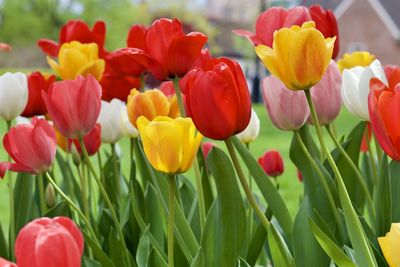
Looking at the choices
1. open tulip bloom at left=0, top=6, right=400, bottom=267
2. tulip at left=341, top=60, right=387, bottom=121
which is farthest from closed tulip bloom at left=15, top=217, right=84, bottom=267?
tulip at left=341, top=60, right=387, bottom=121

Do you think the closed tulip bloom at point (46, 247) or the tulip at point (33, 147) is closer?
the closed tulip bloom at point (46, 247)

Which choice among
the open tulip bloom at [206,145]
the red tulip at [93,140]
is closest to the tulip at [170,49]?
the open tulip bloom at [206,145]

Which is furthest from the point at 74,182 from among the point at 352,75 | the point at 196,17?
the point at 196,17

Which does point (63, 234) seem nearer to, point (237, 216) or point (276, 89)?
point (237, 216)

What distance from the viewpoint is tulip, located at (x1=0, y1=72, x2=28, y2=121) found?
1.29m

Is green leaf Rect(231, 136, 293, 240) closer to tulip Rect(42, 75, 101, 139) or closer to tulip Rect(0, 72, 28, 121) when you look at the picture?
tulip Rect(42, 75, 101, 139)

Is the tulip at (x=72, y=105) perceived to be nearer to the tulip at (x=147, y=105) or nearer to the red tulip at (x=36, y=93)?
the tulip at (x=147, y=105)

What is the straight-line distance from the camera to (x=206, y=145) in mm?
1427

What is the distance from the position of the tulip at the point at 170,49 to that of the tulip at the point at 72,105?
94 mm

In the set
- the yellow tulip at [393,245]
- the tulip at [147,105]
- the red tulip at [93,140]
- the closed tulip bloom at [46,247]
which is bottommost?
the red tulip at [93,140]

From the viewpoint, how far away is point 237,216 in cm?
92

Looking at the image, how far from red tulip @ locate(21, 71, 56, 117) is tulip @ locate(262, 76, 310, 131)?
44 cm

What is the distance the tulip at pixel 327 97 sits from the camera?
115 centimetres

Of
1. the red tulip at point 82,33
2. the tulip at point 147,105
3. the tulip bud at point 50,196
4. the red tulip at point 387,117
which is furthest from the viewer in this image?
the red tulip at point 82,33
